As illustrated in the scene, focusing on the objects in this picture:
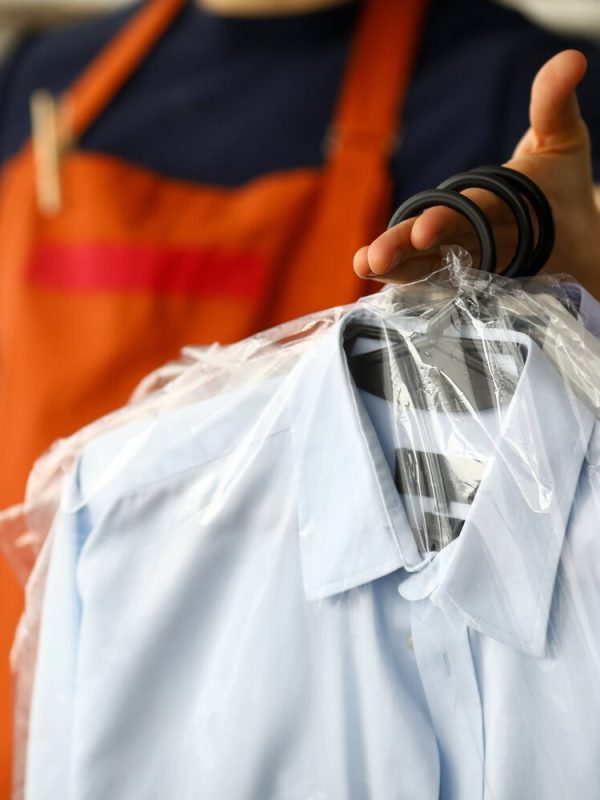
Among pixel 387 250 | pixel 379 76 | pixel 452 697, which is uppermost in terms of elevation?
pixel 379 76

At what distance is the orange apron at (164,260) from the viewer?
0.73m

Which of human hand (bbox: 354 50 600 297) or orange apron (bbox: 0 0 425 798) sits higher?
orange apron (bbox: 0 0 425 798)

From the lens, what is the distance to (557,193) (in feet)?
1.44

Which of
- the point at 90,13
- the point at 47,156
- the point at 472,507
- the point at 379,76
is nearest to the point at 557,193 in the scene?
the point at 472,507

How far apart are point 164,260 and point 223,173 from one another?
11 cm

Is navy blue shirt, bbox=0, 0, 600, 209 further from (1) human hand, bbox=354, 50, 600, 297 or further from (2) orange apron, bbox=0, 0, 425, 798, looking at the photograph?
(1) human hand, bbox=354, 50, 600, 297

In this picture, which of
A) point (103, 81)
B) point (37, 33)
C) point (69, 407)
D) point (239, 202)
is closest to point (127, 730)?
point (69, 407)

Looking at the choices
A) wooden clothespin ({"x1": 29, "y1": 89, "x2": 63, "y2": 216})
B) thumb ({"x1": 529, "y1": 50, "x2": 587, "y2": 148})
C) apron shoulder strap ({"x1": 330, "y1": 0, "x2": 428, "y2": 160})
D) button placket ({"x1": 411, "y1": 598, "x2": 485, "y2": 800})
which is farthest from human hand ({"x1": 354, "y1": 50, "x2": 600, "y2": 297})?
wooden clothespin ({"x1": 29, "y1": 89, "x2": 63, "y2": 216})

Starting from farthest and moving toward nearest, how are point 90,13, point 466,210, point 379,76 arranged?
point 90,13, point 379,76, point 466,210

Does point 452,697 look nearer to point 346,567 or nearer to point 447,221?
point 346,567

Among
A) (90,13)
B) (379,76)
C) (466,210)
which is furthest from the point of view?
(90,13)

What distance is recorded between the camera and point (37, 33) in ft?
3.25

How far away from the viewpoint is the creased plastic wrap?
0.38m

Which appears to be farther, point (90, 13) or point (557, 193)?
point (90, 13)
